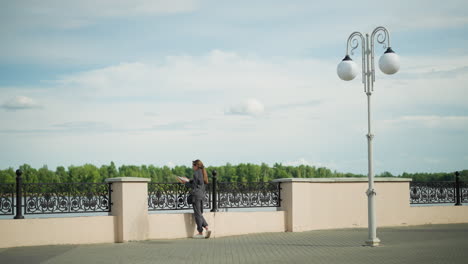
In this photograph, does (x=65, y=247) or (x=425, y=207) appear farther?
(x=425, y=207)

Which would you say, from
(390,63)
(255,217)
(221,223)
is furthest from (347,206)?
(390,63)

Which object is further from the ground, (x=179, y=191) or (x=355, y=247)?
(x=179, y=191)

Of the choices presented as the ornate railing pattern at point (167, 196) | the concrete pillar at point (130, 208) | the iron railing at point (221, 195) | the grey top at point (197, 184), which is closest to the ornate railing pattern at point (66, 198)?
the concrete pillar at point (130, 208)

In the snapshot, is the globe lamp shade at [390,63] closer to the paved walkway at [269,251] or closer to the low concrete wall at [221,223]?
the paved walkway at [269,251]

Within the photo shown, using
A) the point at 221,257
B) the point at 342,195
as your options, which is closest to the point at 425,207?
the point at 342,195

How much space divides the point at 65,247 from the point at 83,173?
6066 cm

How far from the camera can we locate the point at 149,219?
15891 mm

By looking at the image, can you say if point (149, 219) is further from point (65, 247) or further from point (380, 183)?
point (380, 183)

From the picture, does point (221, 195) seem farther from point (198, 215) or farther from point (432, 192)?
point (432, 192)

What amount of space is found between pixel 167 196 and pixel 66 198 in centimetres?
278

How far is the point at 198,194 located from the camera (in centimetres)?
1612

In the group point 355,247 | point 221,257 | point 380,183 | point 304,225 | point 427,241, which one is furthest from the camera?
point 380,183

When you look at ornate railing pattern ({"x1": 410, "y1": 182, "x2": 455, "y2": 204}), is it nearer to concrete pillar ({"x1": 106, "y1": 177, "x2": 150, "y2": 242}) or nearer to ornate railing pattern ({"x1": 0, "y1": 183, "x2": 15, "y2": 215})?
concrete pillar ({"x1": 106, "y1": 177, "x2": 150, "y2": 242})

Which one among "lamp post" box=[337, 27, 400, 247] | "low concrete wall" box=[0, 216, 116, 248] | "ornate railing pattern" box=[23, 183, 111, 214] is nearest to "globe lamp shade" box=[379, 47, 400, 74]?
"lamp post" box=[337, 27, 400, 247]
